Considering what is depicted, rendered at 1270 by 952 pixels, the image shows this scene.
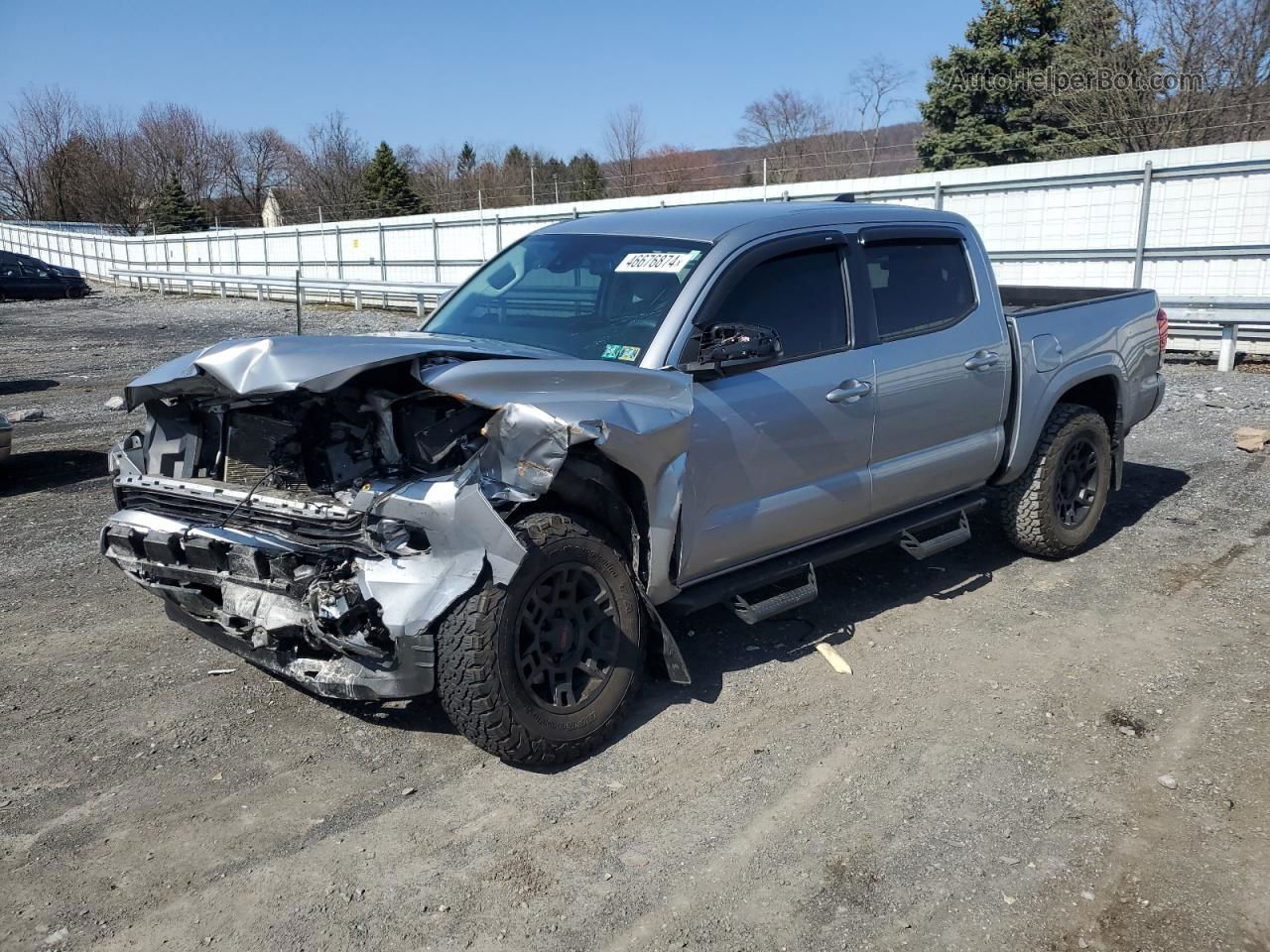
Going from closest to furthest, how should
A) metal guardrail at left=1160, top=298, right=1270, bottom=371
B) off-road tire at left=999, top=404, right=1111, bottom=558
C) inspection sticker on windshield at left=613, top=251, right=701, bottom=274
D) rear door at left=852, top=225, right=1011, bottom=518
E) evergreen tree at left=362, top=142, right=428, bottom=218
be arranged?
1. inspection sticker on windshield at left=613, top=251, right=701, bottom=274
2. rear door at left=852, top=225, right=1011, bottom=518
3. off-road tire at left=999, top=404, right=1111, bottom=558
4. metal guardrail at left=1160, top=298, right=1270, bottom=371
5. evergreen tree at left=362, top=142, right=428, bottom=218

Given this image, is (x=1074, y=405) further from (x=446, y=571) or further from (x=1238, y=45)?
(x=1238, y=45)

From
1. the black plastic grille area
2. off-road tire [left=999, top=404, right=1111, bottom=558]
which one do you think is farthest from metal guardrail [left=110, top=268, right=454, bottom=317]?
the black plastic grille area

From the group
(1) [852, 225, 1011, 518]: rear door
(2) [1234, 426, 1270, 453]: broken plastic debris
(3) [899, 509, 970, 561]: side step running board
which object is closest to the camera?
(1) [852, 225, 1011, 518]: rear door

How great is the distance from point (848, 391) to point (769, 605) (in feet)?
3.47

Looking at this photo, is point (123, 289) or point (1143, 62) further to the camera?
point (123, 289)

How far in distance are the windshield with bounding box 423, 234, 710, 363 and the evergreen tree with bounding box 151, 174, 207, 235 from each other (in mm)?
57886

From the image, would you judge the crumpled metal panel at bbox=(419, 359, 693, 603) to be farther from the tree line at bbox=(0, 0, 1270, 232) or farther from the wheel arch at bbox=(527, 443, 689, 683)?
the tree line at bbox=(0, 0, 1270, 232)

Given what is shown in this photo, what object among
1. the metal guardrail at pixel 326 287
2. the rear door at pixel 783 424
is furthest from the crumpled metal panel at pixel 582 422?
the metal guardrail at pixel 326 287

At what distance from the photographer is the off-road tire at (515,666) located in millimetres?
3518

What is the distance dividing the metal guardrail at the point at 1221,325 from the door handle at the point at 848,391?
851cm

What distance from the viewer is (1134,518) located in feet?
23.2

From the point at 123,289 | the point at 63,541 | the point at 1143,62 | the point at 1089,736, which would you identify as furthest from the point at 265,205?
the point at 1089,736

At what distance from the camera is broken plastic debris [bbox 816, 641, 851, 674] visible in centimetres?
473

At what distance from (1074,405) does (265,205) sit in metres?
68.9
